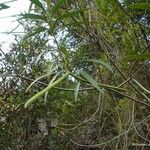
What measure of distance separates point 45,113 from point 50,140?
336mm

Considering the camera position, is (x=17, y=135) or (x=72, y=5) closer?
(x=72, y=5)

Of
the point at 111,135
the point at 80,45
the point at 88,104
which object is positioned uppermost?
the point at 80,45

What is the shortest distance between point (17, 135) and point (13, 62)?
87 centimetres

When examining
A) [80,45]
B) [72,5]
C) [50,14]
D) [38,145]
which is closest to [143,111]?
[80,45]

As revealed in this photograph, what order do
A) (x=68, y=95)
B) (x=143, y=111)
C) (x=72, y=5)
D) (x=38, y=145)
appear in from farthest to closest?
(x=38, y=145), (x=68, y=95), (x=143, y=111), (x=72, y=5)

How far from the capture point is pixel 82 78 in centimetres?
140

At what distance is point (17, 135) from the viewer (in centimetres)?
541

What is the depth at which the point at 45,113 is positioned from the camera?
17.8ft

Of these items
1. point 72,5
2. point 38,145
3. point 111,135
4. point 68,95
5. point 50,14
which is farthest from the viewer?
point 38,145

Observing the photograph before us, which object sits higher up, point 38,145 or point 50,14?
point 50,14

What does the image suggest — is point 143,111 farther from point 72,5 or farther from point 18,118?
point 18,118

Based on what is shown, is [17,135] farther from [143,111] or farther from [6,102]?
[143,111]

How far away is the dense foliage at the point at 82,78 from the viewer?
1.45 m

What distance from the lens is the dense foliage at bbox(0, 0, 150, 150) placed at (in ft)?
4.75
